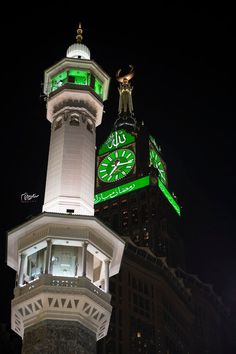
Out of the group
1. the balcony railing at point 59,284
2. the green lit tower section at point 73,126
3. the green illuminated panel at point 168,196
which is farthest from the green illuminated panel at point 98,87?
the green illuminated panel at point 168,196

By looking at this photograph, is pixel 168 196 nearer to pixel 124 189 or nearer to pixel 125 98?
pixel 124 189

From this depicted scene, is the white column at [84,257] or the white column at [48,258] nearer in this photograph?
the white column at [48,258]

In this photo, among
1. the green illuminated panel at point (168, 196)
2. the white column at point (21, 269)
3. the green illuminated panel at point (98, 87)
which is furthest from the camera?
the green illuminated panel at point (168, 196)

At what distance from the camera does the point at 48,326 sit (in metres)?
23.8

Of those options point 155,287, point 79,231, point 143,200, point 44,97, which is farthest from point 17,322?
point 143,200

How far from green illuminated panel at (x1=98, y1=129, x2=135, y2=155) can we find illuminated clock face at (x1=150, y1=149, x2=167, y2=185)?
4877mm

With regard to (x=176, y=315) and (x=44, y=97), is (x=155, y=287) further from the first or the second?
(x=44, y=97)

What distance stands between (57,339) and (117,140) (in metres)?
91.4

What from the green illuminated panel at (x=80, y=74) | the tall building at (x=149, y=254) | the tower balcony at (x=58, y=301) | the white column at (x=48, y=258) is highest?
the tall building at (x=149, y=254)

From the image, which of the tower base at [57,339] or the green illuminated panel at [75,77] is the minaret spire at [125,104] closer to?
the green illuminated panel at [75,77]

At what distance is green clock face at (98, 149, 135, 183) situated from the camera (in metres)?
111

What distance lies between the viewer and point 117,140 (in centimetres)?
11381

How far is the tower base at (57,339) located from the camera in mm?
23219

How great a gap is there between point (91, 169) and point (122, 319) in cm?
6106
